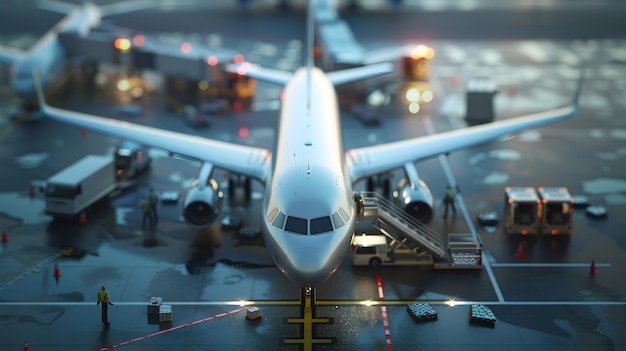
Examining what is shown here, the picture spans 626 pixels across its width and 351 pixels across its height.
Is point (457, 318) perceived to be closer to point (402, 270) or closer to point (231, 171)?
point (402, 270)

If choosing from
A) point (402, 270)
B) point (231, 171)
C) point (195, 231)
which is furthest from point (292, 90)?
point (402, 270)

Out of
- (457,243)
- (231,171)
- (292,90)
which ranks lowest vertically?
(457,243)

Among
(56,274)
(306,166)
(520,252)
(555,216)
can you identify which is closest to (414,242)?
(520,252)

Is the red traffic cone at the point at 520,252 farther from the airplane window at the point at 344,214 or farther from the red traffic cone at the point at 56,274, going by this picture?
the red traffic cone at the point at 56,274

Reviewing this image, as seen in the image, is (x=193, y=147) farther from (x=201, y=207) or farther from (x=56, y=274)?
(x=56, y=274)

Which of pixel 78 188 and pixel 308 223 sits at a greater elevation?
pixel 78 188
